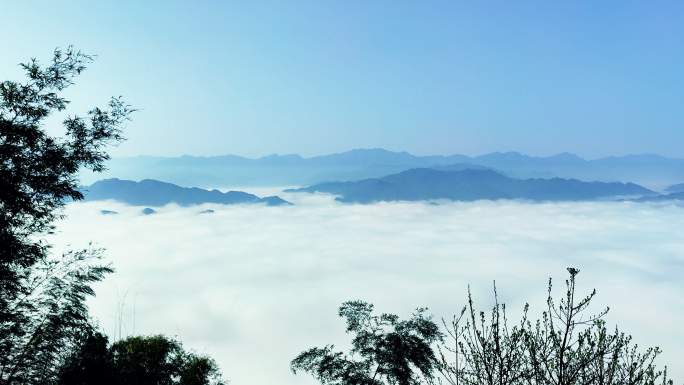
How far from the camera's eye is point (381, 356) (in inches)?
1037

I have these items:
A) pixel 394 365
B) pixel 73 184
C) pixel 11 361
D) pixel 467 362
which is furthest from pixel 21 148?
pixel 394 365

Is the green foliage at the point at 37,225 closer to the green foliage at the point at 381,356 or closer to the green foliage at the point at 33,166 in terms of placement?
the green foliage at the point at 33,166

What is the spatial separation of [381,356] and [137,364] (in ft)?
56.0

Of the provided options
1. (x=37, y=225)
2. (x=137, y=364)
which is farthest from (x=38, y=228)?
(x=137, y=364)

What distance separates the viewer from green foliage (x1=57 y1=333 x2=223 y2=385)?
24.3 metres

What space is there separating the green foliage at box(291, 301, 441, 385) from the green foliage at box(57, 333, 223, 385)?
1045cm

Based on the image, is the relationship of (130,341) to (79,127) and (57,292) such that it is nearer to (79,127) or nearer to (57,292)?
(57,292)

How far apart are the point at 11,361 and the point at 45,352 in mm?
1378

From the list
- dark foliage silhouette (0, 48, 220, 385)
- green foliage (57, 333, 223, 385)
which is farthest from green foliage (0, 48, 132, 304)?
green foliage (57, 333, 223, 385)

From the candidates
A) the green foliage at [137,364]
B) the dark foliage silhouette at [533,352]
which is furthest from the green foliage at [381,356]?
the dark foliage silhouette at [533,352]

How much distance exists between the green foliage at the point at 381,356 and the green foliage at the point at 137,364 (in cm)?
1045

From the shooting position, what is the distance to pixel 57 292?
15188mm

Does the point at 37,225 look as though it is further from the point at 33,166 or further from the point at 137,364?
the point at 137,364

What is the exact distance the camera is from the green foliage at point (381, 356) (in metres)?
25.9
